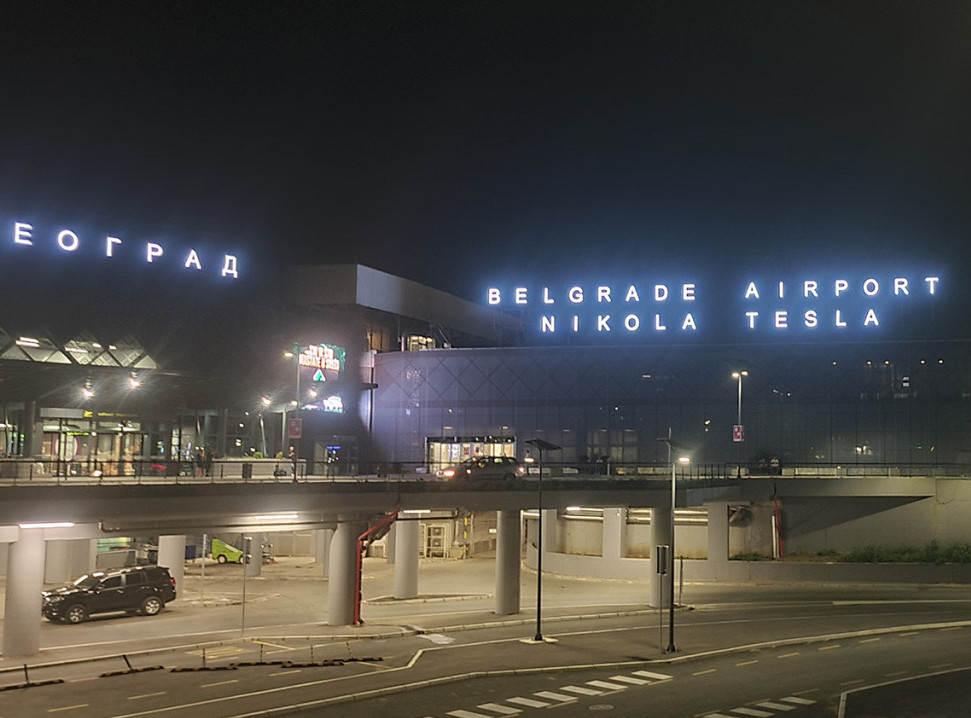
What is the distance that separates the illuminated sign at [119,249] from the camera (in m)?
62.6

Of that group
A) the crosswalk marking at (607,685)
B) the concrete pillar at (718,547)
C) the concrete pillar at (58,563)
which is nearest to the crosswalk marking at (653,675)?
the crosswalk marking at (607,685)

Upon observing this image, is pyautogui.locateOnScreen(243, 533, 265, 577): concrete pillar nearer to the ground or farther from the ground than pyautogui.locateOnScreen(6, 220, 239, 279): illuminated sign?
nearer to the ground

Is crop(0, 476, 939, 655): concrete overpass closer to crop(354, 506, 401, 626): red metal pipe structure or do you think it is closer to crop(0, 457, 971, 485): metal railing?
crop(354, 506, 401, 626): red metal pipe structure

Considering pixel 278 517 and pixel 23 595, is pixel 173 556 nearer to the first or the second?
pixel 278 517

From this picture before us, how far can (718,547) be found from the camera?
202ft

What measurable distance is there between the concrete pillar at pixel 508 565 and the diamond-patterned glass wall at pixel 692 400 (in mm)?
41073

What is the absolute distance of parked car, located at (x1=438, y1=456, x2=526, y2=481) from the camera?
5272 centimetres

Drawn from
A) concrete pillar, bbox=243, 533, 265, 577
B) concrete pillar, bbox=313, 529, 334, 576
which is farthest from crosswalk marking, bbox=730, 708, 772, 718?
concrete pillar, bbox=313, 529, 334, 576

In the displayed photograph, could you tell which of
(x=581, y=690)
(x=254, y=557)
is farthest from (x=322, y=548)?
(x=581, y=690)

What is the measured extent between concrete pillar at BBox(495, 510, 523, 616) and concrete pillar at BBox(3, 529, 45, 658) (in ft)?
63.2

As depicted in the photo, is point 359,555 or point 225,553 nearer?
point 359,555

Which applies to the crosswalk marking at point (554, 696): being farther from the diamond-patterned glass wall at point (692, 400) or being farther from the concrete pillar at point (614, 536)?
the diamond-patterned glass wall at point (692, 400)

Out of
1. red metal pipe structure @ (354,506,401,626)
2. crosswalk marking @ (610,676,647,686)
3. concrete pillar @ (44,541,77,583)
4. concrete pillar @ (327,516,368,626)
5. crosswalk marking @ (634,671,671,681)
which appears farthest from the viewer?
concrete pillar @ (44,541,77,583)

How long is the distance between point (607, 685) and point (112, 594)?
24.4m
